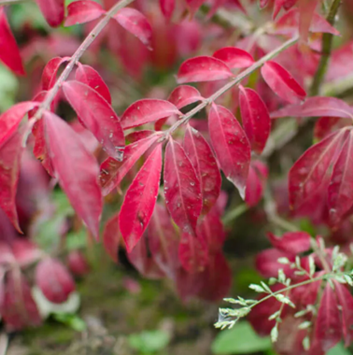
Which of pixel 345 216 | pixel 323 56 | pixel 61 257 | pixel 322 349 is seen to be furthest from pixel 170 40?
pixel 322 349

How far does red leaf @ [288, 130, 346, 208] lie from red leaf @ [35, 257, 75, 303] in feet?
2.85

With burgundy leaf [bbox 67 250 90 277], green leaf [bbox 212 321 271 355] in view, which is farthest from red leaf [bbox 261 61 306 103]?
burgundy leaf [bbox 67 250 90 277]

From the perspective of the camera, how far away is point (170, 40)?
1.68 m

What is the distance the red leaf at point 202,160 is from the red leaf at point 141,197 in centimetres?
6

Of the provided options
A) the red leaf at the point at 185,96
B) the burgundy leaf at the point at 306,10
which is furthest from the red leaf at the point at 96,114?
the burgundy leaf at the point at 306,10

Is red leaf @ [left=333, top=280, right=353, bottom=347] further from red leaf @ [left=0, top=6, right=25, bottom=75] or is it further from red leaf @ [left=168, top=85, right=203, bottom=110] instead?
red leaf @ [left=0, top=6, right=25, bottom=75]

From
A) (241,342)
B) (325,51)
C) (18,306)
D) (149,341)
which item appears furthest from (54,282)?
(325,51)

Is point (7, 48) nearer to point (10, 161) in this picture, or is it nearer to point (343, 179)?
point (10, 161)

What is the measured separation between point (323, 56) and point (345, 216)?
0.38 metres

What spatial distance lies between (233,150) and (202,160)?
2.0 inches

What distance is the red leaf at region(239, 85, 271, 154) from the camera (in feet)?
2.12

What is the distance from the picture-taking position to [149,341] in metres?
1.41

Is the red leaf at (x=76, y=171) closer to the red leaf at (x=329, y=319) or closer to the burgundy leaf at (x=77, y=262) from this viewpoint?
the red leaf at (x=329, y=319)

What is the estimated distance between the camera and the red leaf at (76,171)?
43 centimetres
